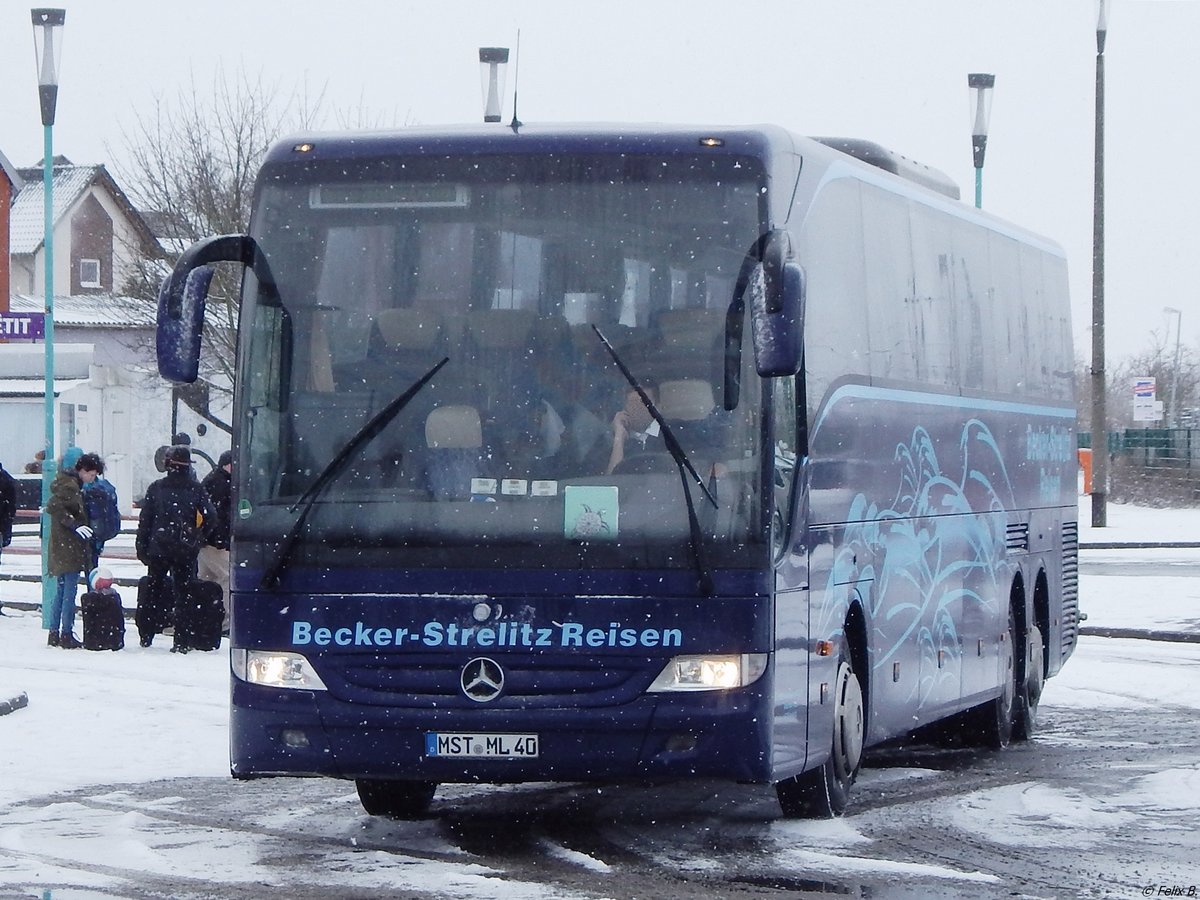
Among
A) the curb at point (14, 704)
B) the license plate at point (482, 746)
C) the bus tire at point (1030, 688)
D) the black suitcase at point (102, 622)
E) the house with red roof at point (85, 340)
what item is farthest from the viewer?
the house with red roof at point (85, 340)

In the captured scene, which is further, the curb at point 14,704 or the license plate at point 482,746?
the curb at point 14,704

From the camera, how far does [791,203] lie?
10055 mm

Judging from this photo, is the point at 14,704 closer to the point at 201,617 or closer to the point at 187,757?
the point at 187,757

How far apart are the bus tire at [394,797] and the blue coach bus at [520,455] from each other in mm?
1187

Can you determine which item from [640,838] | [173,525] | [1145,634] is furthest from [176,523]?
[640,838]

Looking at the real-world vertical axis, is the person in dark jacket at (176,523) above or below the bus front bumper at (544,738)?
above

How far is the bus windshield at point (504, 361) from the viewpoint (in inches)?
369

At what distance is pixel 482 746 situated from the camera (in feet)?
30.9

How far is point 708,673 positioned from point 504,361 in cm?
150

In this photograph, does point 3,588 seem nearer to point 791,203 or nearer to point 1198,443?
point 791,203

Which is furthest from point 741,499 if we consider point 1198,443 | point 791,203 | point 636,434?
point 1198,443

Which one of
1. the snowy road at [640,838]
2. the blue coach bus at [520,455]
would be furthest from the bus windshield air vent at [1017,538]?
the blue coach bus at [520,455]

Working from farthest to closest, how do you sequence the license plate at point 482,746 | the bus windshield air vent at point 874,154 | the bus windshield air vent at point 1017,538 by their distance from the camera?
the bus windshield air vent at point 1017,538 → the bus windshield air vent at point 874,154 → the license plate at point 482,746

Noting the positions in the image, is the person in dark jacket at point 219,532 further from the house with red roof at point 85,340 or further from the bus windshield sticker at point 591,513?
the house with red roof at point 85,340
